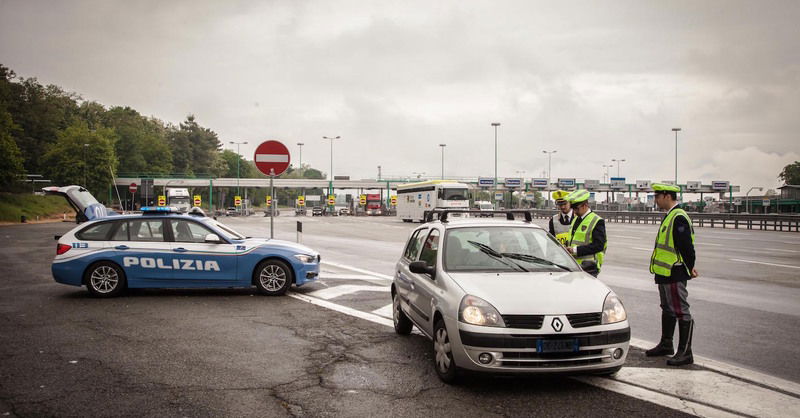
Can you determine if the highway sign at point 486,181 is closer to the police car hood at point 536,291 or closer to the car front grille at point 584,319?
the police car hood at point 536,291

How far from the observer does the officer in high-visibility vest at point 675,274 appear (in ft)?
19.1

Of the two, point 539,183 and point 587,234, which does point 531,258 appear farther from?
point 539,183

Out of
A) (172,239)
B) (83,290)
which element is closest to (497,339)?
(172,239)

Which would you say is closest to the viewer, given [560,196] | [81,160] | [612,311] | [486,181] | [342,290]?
[612,311]

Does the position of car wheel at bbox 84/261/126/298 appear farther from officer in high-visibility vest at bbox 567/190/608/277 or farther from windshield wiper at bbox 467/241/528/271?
officer in high-visibility vest at bbox 567/190/608/277

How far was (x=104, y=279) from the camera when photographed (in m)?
9.65

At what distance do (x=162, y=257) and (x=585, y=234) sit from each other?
665 centimetres

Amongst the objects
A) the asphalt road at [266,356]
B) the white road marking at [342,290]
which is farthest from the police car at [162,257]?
the white road marking at [342,290]

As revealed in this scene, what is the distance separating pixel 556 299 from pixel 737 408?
61.4 inches

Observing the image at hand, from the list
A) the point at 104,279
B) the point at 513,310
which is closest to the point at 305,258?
the point at 104,279

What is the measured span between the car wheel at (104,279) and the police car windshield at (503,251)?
6.19 m

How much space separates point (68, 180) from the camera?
68.9m

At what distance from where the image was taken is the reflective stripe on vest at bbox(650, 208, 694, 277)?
5891 millimetres

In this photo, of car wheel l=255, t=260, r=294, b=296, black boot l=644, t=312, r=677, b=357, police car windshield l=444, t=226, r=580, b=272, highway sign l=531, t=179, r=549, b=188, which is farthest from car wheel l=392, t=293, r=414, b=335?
highway sign l=531, t=179, r=549, b=188
